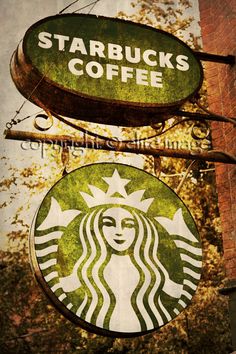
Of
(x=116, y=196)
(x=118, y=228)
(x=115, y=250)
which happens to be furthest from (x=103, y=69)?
(x=115, y=250)

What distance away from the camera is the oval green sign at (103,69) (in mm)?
3820

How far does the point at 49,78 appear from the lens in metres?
3.76

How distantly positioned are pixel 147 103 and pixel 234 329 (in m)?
2.15

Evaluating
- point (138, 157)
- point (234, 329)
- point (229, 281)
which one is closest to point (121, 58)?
point (229, 281)

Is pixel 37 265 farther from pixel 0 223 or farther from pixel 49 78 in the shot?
pixel 0 223

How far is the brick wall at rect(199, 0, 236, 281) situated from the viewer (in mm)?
4918

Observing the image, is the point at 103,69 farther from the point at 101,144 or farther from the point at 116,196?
the point at 116,196

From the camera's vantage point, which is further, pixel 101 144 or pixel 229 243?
pixel 229 243

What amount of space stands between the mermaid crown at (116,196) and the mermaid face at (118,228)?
0.23 feet

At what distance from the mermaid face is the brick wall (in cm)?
164

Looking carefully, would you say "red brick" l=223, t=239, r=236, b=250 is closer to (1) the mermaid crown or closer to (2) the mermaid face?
(1) the mermaid crown

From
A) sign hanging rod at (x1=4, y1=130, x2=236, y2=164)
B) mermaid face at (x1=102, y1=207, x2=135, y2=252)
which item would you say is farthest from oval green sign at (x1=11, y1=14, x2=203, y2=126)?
mermaid face at (x1=102, y1=207, x2=135, y2=252)

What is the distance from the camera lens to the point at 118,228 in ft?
11.4

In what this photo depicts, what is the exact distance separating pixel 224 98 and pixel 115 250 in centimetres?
239
